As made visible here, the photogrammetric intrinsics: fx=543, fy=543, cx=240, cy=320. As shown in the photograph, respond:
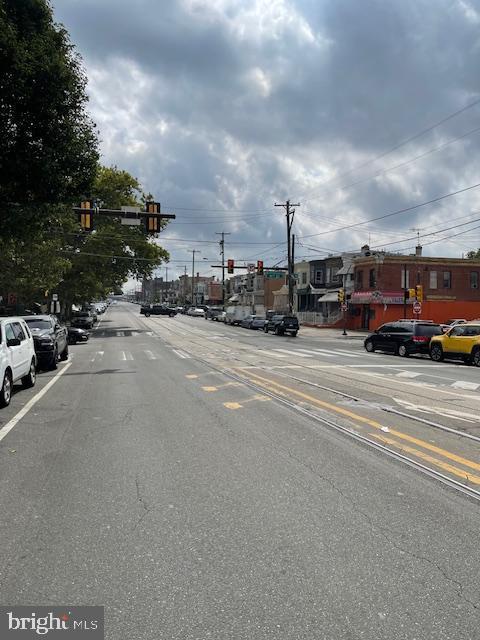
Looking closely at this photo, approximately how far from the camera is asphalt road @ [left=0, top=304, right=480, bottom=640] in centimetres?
321

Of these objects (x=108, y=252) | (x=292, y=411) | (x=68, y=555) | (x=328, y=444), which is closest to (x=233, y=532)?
(x=68, y=555)

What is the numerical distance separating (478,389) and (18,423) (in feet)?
34.8

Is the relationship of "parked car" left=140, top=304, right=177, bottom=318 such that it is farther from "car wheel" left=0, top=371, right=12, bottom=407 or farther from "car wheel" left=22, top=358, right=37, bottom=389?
"car wheel" left=0, top=371, right=12, bottom=407

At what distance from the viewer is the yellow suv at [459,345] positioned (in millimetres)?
21516

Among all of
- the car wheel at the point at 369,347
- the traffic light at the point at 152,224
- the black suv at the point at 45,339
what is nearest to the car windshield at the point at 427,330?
the car wheel at the point at 369,347

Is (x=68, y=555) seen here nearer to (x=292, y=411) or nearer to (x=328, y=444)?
(x=328, y=444)

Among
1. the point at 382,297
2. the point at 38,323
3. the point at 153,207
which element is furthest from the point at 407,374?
the point at 382,297

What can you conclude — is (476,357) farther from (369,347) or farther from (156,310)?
(156,310)

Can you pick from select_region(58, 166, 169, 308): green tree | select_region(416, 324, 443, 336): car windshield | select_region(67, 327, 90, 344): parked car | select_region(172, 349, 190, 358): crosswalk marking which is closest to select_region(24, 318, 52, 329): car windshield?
select_region(172, 349, 190, 358): crosswalk marking

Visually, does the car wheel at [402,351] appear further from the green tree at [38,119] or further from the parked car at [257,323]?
the parked car at [257,323]

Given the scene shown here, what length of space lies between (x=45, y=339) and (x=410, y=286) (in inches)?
1572

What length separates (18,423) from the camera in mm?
8703

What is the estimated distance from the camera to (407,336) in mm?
24953

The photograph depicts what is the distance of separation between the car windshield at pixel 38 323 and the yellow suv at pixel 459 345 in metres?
15.6
